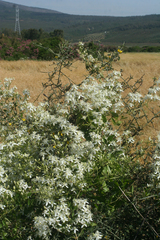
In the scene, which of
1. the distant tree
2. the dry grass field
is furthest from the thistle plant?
the distant tree

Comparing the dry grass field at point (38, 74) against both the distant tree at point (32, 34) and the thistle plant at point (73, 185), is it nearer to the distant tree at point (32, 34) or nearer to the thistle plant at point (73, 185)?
the thistle plant at point (73, 185)

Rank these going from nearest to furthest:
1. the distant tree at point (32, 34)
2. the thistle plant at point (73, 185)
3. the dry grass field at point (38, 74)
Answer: the thistle plant at point (73, 185) → the dry grass field at point (38, 74) → the distant tree at point (32, 34)

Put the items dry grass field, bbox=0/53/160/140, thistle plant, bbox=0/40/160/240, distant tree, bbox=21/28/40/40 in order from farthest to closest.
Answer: distant tree, bbox=21/28/40/40
dry grass field, bbox=0/53/160/140
thistle plant, bbox=0/40/160/240

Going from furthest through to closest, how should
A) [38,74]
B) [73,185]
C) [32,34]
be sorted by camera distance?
[32,34] < [38,74] < [73,185]

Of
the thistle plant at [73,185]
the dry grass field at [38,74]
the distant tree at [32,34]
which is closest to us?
the thistle plant at [73,185]

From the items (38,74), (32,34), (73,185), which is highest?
(32,34)

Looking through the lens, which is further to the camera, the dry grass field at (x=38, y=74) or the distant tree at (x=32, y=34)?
the distant tree at (x=32, y=34)

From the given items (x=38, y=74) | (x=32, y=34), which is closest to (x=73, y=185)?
(x=38, y=74)

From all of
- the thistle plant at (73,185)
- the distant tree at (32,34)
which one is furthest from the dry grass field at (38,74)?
the distant tree at (32,34)

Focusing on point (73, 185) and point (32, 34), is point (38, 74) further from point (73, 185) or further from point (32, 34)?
point (32, 34)

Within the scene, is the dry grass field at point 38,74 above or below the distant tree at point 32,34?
below

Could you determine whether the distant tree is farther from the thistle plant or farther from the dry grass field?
the thistle plant

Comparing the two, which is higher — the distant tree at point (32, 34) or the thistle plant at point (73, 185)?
the distant tree at point (32, 34)

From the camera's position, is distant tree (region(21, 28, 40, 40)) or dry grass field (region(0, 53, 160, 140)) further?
distant tree (region(21, 28, 40, 40))
